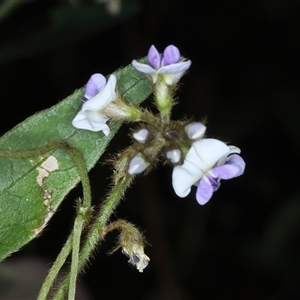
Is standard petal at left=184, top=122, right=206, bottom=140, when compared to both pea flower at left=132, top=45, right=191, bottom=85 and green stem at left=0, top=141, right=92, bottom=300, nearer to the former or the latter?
pea flower at left=132, top=45, right=191, bottom=85

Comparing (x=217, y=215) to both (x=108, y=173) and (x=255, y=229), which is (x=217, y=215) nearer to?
(x=255, y=229)

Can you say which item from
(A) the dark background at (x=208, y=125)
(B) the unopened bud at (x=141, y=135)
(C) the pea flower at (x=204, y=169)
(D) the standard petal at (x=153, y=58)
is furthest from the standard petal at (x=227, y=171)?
(A) the dark background at (x=208, y=125)

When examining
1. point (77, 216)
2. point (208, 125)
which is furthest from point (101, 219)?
point (208, 125)

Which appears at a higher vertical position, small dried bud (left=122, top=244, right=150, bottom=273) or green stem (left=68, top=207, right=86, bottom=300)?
green stem (left=68, top=207, right=86, bottom=300)

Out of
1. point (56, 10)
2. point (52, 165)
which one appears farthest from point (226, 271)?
point (52, 165)

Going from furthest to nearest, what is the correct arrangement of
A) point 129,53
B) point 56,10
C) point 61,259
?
point 129,53 → point 56,10 → point 61,259

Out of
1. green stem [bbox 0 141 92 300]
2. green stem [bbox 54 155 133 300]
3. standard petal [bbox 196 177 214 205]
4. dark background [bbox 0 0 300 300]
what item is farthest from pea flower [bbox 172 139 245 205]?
dark background [bbox 0 0 300 300]
